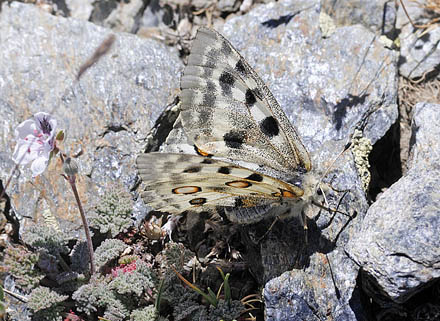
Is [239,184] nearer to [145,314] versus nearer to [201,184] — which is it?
[201,184]

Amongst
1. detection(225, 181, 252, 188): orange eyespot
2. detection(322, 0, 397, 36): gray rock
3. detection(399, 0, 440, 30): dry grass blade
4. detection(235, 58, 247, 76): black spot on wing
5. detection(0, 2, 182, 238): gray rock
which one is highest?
detection(399, 0, 440, 30): dry grass blade

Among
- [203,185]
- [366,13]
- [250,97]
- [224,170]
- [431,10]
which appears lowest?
[203,185]

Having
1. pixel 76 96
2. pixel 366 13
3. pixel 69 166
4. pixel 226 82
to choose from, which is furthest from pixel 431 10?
pixel 69 166

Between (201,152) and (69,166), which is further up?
(69,166)

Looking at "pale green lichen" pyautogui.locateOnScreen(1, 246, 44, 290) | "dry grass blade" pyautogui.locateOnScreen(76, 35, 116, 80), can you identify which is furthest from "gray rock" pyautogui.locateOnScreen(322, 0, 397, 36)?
"pale green lichen" pyautogui.locateOnScreen(1, 246, 44, 290)

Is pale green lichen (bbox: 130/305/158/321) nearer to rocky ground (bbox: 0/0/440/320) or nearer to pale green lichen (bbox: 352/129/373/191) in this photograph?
rocky ground (bbox: 0/0/440/320)

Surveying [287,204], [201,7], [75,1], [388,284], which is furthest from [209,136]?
[75,1]
